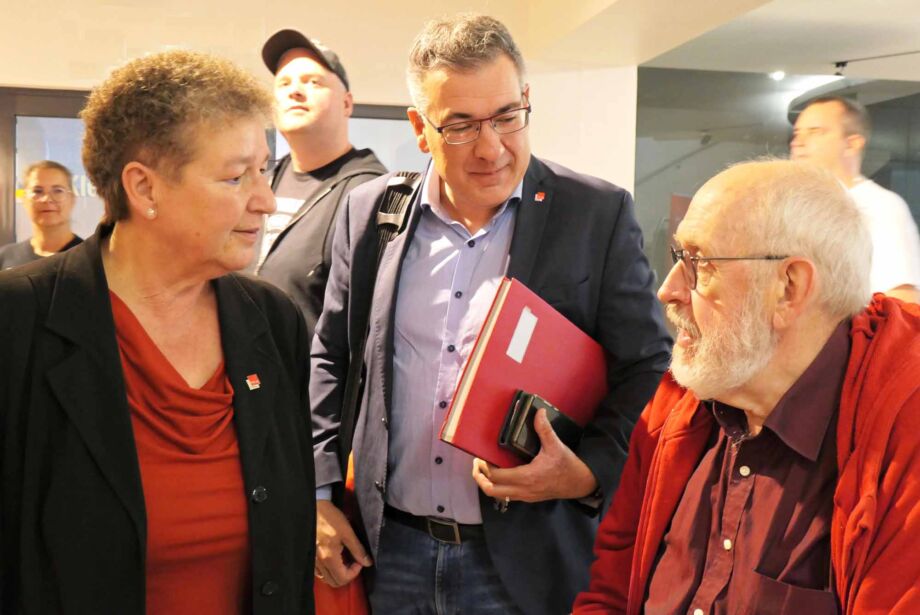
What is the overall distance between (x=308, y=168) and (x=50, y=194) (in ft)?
8.35

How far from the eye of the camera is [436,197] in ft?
7.26

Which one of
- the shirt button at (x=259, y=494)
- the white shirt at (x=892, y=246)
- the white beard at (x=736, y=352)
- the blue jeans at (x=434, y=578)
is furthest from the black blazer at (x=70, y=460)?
the white shirt at (x=892, y=246)

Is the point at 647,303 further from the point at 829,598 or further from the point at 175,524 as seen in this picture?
the point at 175,524

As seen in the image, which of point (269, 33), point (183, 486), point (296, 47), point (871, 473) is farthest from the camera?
point (269, 33)

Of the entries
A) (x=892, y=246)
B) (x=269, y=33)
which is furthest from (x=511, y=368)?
(x=269, y=33)

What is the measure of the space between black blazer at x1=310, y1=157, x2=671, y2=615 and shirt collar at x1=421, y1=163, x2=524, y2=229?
2cm

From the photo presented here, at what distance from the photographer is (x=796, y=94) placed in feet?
24.9

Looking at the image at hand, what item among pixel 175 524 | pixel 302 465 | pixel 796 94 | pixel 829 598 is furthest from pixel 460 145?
pixel 796 94

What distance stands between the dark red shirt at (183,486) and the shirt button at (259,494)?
0.03 meters

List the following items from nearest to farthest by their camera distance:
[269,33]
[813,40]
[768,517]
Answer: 1. [768,517]
2. [269,33]
3. [813,40]

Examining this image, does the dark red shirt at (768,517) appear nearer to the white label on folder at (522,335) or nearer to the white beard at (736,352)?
the white beard at (736,352)

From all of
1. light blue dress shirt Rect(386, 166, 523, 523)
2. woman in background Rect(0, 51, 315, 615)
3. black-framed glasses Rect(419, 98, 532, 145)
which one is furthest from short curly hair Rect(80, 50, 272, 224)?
light blue dress shirt Rect(386, 166, 523, 523)

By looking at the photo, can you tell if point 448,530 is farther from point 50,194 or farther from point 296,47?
point 50,194

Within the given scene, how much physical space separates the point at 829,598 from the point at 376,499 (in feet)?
3.29
